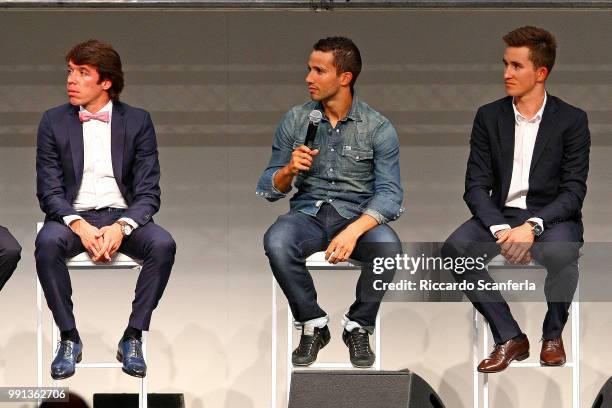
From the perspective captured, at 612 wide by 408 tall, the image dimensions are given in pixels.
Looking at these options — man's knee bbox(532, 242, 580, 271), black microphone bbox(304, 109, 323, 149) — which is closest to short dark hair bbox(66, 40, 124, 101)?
black microphone bbox(304, 109, 323, 149)

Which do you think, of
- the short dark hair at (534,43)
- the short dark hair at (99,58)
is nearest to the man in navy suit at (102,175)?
the short dark hair at (99,58)

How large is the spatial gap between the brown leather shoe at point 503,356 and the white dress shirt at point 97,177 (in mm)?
1455

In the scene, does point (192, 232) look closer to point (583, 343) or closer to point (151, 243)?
point (151, 243)

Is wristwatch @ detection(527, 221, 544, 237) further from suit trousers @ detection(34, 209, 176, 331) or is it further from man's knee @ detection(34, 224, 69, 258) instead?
man's knee @ detection(34, 224, 69, 258)

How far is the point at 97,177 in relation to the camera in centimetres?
470

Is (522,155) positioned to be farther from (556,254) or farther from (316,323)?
(316,323)

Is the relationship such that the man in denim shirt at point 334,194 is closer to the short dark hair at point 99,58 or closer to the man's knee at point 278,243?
the man's knee at point 278,243

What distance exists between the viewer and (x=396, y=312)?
5.78 meters

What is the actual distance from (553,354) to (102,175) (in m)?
1.78

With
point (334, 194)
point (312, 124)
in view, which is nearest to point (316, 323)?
point (334, 194)

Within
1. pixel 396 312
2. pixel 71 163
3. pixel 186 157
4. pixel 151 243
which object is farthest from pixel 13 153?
pixel 396 312

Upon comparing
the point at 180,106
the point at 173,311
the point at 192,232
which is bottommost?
the point at 173,311

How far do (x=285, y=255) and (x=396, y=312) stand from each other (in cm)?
143

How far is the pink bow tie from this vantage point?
15.4 feet
